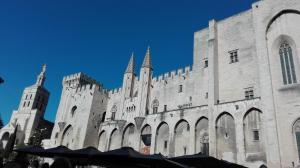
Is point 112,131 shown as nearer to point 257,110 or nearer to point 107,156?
point 257,110

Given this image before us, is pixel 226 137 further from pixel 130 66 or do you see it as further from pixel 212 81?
pixel 130 66

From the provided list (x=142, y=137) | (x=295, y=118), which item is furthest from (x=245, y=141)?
(x=142, y=137)

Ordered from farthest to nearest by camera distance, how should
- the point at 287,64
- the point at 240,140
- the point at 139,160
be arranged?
the point at 287,64 < the point at 240,140 < the point at 139,160

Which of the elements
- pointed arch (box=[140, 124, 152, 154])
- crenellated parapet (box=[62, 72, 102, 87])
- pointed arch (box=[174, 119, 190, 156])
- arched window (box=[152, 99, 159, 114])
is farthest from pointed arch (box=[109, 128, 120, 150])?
crenellated parapet (box=[62, 72, 102, 87])

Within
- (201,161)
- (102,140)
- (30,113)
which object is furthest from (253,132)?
(30,113)

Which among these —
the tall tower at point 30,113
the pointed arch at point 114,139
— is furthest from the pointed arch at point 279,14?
the tall tower at point 30,113

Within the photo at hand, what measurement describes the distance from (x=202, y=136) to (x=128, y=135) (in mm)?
11770

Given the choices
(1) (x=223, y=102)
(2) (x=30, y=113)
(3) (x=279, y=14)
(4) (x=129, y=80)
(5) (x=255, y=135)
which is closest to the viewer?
(5) (x=255, y=135)

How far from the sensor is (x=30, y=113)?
62.8 meters

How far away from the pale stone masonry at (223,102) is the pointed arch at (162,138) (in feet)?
0.36

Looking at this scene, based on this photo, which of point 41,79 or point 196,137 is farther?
point 41,79

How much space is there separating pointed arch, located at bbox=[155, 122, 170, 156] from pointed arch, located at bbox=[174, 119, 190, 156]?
1205mm

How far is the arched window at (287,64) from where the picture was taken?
2377cm

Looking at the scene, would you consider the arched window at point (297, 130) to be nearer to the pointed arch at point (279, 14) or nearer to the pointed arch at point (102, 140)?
the pointed arch at point (279, 14)
